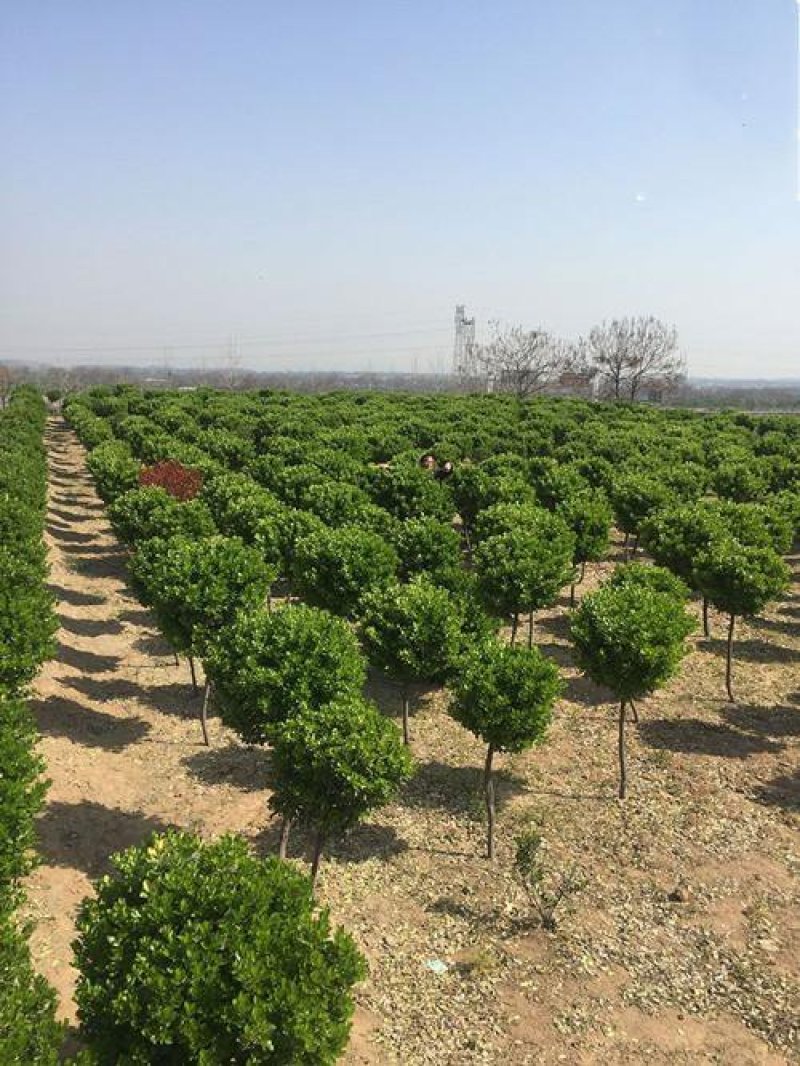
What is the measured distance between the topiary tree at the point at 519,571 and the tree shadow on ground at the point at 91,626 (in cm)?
1283

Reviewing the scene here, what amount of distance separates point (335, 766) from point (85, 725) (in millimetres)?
10440

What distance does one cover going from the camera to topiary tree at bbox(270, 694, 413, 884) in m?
11.2

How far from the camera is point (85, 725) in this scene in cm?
1883

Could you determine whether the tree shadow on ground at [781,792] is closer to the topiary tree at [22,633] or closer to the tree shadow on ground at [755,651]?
the tree shadow on ground at [755,651]

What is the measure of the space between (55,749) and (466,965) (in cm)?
1076

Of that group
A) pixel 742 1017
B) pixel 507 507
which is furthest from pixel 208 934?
pixel 507 507

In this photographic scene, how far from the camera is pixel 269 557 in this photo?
22.9 m

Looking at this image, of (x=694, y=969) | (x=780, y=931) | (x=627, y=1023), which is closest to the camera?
(x=627, y=1023)

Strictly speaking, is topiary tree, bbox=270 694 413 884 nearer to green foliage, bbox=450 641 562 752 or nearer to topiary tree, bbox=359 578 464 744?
green foliage, bbox=450 641 562 752

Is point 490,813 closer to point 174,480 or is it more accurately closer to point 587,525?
point 587,525

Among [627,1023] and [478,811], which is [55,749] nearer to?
[478,811]

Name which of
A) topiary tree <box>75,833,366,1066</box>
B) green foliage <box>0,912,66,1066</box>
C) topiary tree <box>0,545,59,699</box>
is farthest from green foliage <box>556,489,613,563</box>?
green foliage <box>0,912,66,1066</box>

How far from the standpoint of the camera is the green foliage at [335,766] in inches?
441

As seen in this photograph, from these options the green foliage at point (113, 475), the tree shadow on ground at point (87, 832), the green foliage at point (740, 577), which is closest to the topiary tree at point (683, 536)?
the green foliage at point (740, 577)
